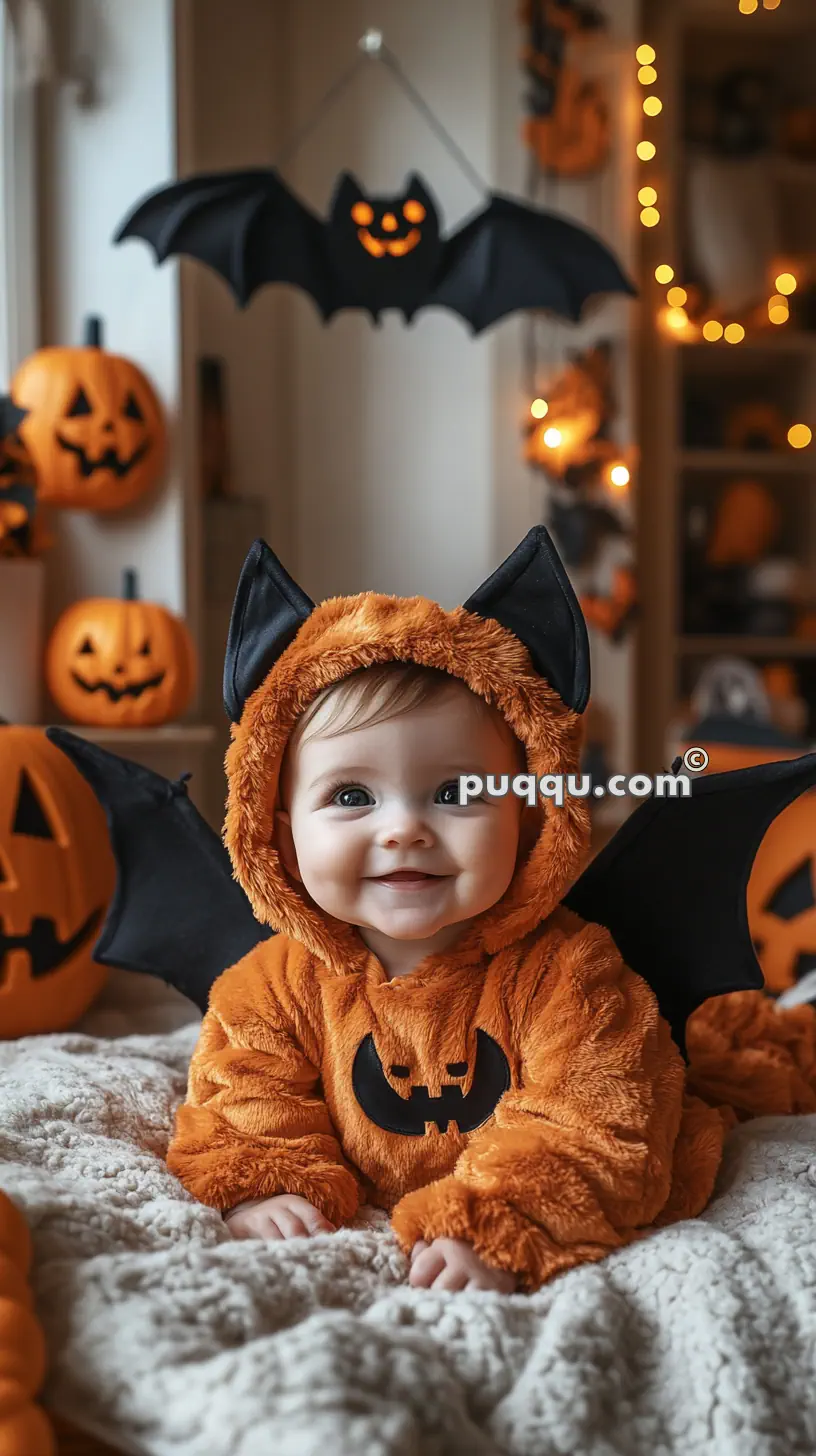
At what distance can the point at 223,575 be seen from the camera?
105 inches

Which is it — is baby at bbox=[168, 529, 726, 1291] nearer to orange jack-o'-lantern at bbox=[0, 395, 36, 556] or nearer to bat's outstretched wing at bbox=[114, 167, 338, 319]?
orange jack-o'-lantern at bbox=[0, 395, 36, 556]

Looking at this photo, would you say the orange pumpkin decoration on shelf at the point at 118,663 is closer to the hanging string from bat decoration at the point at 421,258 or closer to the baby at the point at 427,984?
the hanging string from bat decoration at the point at 421,258

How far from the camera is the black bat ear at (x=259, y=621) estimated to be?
934 millimetres

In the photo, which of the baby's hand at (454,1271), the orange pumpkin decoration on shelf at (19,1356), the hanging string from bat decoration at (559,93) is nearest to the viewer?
the orange pumpkin decoration on shelf at (19,1356)

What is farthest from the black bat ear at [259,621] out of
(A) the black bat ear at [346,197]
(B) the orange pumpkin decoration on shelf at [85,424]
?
(A) the black bat ear at [346,197]

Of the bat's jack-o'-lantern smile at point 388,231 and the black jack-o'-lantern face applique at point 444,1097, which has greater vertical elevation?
the bat's jack-o'-lantern smile at point 388,231

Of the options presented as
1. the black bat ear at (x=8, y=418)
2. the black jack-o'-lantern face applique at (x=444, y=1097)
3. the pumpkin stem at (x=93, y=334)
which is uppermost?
the pumpkin stem at (x=93, y=334)

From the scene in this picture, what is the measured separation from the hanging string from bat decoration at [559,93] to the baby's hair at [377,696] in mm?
2271

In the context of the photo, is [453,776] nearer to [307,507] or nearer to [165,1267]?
[165,1267]

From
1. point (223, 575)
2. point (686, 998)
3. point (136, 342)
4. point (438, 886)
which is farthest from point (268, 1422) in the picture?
point (223, 575)

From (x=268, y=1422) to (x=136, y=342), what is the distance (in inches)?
69.4

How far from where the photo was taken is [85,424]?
190 centimetres

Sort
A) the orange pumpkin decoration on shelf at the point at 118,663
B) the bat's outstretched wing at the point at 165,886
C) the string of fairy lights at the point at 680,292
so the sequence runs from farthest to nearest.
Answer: the string of fairy lights at the point at 680,292 → the orange pumpkin decoration on shelf at the point at 118,663 → the bat's outstretched wing at the point at 165,886

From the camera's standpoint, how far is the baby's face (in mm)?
874
